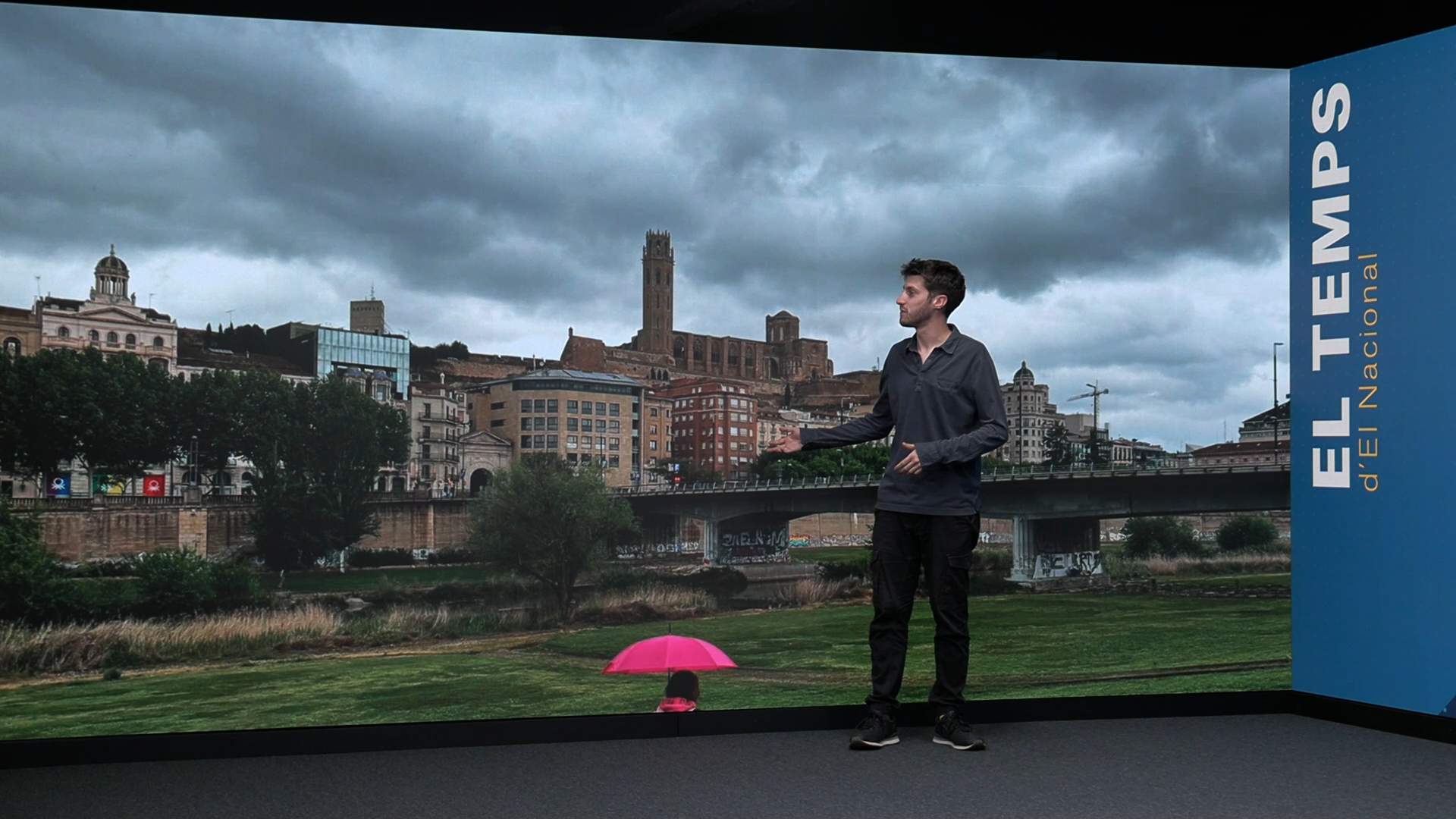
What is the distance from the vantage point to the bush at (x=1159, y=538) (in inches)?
183

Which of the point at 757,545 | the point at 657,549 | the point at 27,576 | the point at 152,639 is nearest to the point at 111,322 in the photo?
the point at 27,576

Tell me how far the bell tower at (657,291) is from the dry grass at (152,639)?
166cm

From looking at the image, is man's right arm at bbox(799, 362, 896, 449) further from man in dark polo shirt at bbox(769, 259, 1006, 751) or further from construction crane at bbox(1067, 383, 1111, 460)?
construction crane at bbox(1067, 383, 1111, 460)

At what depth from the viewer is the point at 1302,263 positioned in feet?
13.2

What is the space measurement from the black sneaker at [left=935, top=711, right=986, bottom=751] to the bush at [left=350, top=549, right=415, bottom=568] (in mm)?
2103

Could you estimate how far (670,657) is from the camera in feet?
12.1

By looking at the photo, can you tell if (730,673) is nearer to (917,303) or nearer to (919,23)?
(917,303)

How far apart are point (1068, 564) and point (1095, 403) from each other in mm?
745

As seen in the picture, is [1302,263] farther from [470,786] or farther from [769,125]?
[470,786]

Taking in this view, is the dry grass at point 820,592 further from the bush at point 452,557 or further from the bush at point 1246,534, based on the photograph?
the bush at point 1246,534

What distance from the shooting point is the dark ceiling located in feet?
12.1

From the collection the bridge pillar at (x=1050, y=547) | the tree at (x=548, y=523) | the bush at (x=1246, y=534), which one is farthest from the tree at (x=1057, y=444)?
the tree at (x=548, y=523)

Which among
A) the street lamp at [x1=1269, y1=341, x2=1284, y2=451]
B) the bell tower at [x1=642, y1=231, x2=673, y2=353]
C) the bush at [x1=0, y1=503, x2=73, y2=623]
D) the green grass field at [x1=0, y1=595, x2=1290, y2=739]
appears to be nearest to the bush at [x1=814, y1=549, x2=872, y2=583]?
the green grass field at [x1=0, y1=595, x2=1290, y2=739]

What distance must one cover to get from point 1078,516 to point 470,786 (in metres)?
2.94
